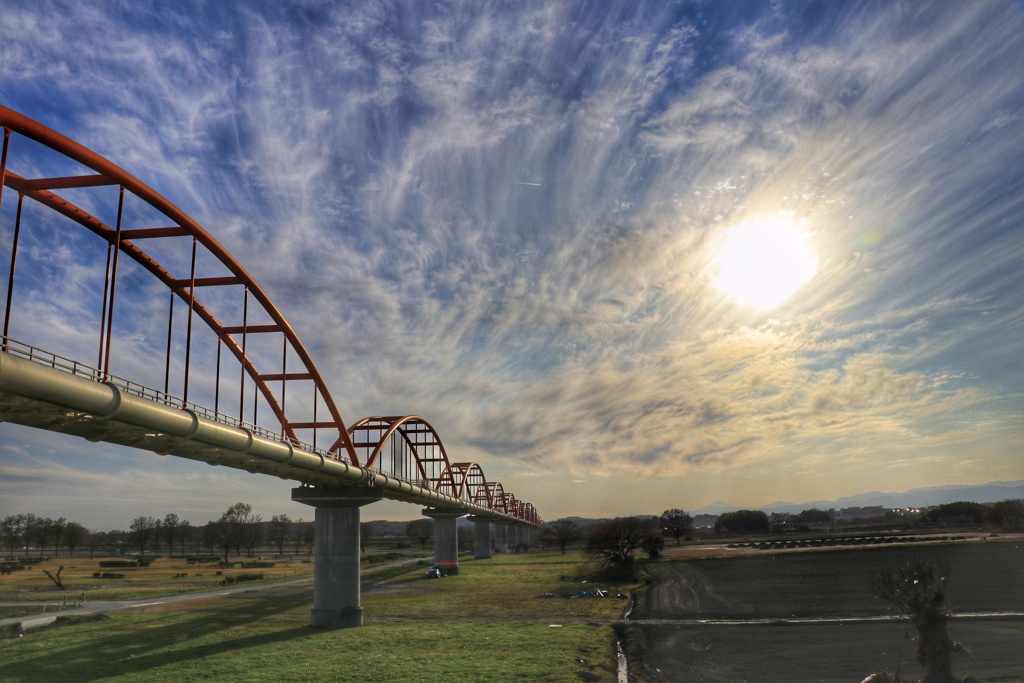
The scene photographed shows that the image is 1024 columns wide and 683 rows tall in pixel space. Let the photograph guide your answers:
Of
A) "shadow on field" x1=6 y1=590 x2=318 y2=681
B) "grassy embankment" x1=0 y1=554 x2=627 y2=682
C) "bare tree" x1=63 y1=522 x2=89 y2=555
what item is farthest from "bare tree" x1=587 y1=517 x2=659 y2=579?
"bare tree" x1=63 y1=522 x2=89 y2=555

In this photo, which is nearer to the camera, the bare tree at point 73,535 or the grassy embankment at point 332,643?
the grassy embankment at point 332,643

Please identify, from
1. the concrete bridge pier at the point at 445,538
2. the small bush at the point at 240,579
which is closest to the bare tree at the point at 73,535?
the small bush at the point at 240,579

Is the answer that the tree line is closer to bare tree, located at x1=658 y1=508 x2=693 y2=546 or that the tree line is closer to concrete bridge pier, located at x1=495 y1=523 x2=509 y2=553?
bare tree, located at x1=658 y1=508 x2=693 y2=546

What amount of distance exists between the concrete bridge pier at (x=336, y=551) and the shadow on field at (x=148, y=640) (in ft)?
6.16

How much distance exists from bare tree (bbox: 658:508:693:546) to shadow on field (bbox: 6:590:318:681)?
129m

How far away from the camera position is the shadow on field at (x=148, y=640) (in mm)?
29953

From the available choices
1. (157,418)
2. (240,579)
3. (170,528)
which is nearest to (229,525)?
(170,528)

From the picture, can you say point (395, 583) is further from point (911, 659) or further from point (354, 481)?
point (911, 659)

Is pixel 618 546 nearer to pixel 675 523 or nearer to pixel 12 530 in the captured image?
pixel 675 523

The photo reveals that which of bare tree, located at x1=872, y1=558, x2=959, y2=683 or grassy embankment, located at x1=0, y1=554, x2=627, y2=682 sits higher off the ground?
bare tree, located at x1=872, y1=558, x2=959, y2=683

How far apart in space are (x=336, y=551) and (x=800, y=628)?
95.3ft

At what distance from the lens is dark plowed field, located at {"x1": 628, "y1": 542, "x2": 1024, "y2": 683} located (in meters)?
28.0

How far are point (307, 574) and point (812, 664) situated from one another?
77.0 meters

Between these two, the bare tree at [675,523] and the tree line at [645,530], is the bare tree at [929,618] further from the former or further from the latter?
the bare tree at [675,523]
